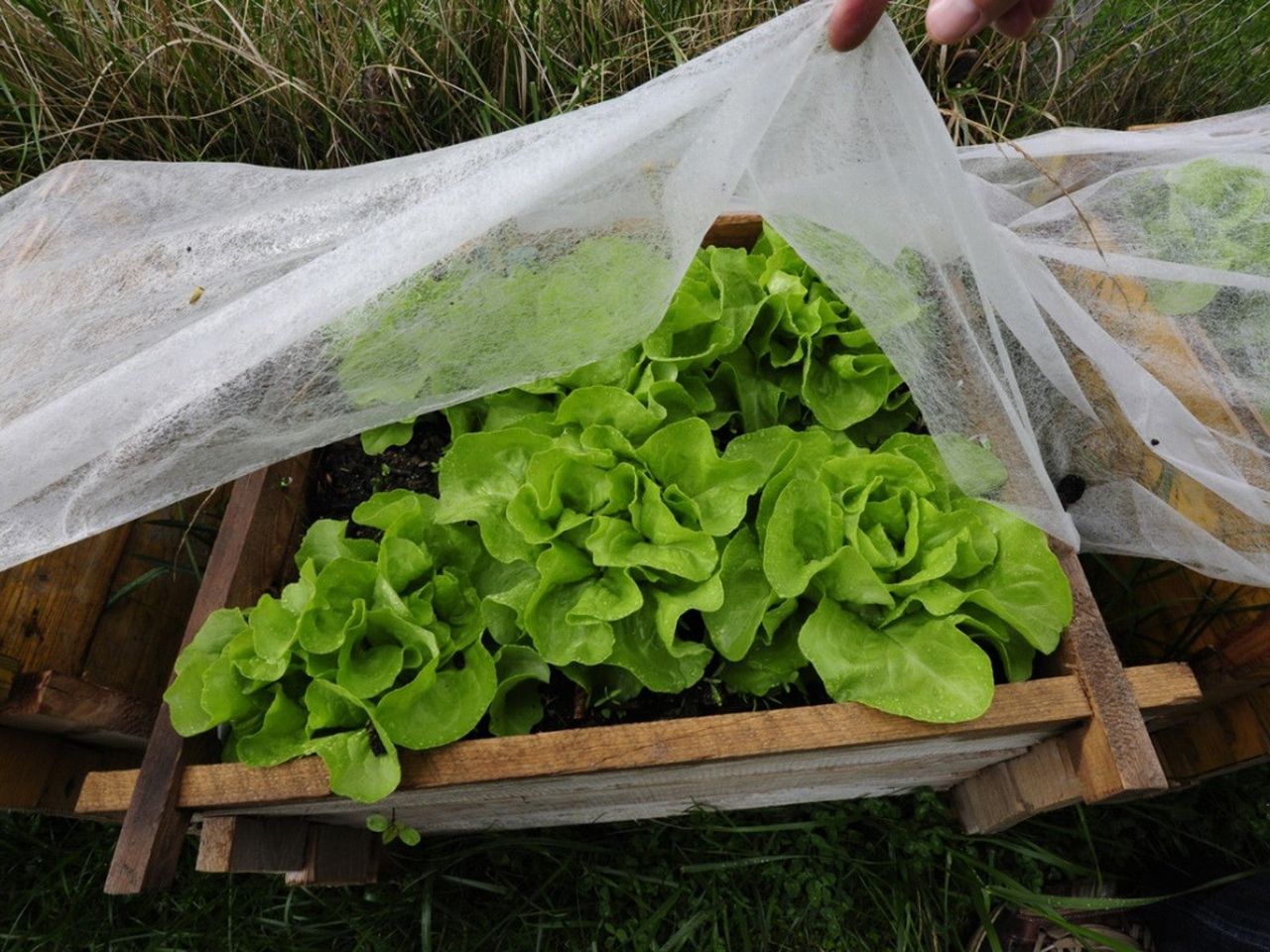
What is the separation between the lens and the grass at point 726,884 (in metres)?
1.25

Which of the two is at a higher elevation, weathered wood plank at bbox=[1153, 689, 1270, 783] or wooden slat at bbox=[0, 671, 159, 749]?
wooden slat at bbox=[0, 671, 159, 749]

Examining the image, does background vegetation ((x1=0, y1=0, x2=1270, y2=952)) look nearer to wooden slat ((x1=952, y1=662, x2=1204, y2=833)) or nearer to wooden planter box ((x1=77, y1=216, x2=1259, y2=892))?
wooden slat ((x1=952, y1=662, x2=1204, y2=833))

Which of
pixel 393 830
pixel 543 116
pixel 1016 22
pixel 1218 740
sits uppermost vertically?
pixel 1016 22

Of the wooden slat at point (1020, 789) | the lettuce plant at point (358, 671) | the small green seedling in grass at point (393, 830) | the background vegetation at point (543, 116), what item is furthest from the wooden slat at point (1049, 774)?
the small green seedling in grass at point (393, 830)

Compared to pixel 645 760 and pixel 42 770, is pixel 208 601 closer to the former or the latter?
pixel 42 770

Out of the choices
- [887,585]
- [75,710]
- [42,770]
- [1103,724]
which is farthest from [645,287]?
[42,770]

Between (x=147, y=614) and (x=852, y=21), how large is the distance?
119 cm

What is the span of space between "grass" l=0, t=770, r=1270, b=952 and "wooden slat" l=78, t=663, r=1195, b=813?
495 millimetres

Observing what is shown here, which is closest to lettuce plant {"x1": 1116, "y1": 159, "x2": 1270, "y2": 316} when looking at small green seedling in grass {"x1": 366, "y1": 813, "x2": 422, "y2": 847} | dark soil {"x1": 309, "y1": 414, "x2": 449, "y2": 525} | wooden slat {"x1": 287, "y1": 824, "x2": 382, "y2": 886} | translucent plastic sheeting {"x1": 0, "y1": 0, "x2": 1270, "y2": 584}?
translucent plastic sheeting {"x1": 0, "y1": 0, "x2": 1270, "y2": 584}

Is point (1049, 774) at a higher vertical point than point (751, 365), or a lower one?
lower

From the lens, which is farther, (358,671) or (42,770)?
(42,770)

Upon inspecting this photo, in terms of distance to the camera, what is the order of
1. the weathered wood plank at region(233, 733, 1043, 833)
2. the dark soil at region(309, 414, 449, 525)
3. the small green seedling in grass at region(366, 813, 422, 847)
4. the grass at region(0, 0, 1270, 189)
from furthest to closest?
the grass at region(0, 0, 1270, 189)
the dark soil at region(309, 414, 449, 525)
the small green seedling in grass at region(366, 813, 422, 847)
the weathered wood plank at region(233, 733, 1043, 833)

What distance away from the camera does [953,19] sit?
66 cm

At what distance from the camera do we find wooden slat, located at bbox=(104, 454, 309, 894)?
0.84m
